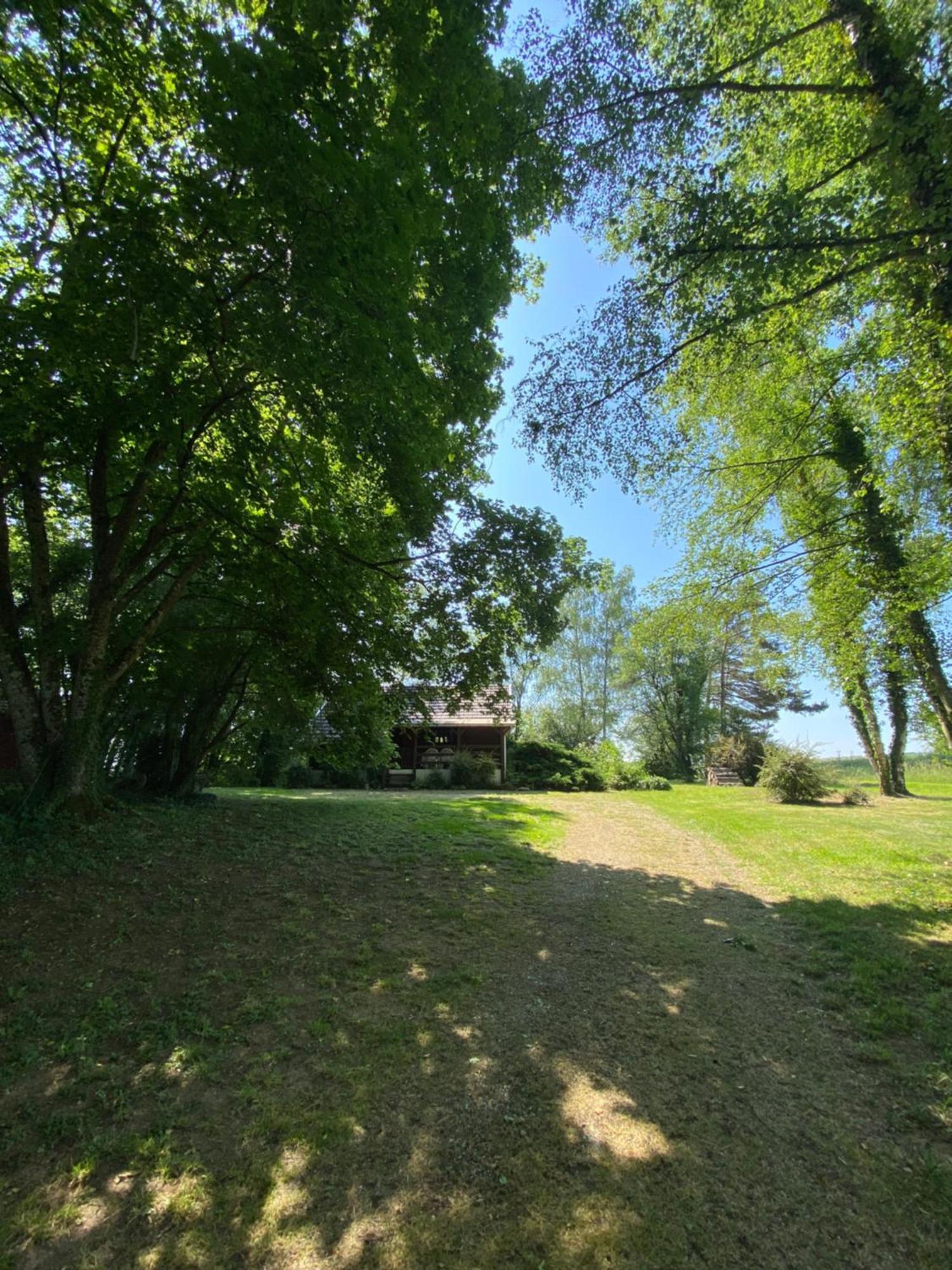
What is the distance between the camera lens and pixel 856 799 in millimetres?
15398

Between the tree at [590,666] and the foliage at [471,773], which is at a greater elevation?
the tree at [590,666]

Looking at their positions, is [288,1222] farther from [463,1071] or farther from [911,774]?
[911,774]

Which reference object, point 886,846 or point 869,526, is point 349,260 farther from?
point 886,846

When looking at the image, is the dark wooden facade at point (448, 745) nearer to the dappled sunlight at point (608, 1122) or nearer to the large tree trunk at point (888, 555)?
the large tree trunk at point (888, 555)

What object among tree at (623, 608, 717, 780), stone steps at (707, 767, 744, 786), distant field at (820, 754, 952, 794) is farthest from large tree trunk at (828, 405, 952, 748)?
tree at (623, 608, 717, 780)

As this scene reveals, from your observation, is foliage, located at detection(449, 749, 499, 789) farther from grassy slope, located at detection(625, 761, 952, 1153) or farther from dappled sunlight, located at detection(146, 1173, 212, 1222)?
dappled sunlight, located at detection(146, 1173, 212, 1222)

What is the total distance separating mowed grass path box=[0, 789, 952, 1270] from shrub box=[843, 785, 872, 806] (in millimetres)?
10813

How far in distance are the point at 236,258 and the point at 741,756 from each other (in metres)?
25.8

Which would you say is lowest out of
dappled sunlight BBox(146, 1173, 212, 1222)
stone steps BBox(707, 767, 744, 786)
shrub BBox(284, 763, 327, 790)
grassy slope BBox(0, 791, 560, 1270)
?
dappled sunlight BBox(146, 1173, 212, 1222)

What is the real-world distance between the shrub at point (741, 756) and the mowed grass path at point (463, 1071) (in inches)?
767

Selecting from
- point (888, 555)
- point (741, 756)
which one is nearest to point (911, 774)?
point (741, 756)

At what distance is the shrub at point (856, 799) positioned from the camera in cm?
1520

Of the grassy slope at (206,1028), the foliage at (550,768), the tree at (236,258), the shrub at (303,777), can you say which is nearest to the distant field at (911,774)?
the foliage at (550,768)

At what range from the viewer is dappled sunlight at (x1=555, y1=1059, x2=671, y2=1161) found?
249 cm
